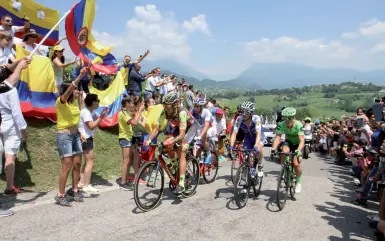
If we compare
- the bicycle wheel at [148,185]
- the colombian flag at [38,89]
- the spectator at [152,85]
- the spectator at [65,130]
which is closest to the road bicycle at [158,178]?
the bicycle wheel at [148,185]

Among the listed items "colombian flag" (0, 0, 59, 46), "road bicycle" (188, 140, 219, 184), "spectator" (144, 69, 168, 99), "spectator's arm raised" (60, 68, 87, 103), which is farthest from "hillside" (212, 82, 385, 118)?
"spectator's arm raised" (60, 68, 87, 103)

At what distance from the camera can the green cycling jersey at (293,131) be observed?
717 centimetres

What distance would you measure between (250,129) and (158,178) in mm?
2620

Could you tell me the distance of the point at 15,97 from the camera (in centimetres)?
547

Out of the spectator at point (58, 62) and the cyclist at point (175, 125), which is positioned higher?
the spectator at point (58, 62)

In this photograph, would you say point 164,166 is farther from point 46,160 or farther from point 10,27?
point 10,27

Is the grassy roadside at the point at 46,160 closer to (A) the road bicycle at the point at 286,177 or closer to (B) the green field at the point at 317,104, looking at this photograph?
(A) the road bicycle at the point at 286,177

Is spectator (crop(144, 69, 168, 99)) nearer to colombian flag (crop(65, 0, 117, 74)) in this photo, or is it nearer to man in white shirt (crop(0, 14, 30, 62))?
colombian flag (crop(65, 0, 117, 74))

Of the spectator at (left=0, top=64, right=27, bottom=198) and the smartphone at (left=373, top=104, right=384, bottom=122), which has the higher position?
the smartphone at (left=373, top=104, right=384, bottom=122)

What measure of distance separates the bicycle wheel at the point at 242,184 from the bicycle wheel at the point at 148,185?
166cm

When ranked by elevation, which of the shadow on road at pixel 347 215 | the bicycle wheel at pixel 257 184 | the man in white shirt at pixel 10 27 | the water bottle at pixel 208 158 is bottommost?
the shadow on road at pixel 347 215

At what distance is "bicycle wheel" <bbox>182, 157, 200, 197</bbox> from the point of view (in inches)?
265

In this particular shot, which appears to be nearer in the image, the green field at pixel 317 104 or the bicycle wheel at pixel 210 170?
the bicycle wheel at pixel 210 170

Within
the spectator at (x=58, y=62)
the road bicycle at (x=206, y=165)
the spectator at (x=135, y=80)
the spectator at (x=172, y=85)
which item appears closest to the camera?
the road bicycle at (x=206, y=165)
